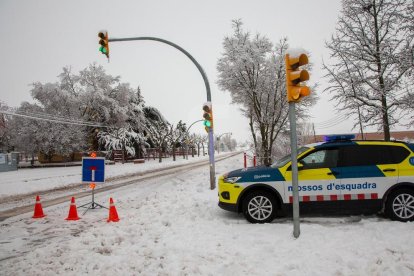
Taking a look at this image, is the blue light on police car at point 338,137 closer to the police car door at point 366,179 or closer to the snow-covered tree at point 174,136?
the police car door at point 366,179

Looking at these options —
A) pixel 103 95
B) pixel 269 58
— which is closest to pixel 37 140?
pixel 103 95

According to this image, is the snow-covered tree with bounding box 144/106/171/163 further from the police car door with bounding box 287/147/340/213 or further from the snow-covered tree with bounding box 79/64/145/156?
the police car door with bounding box 287/147/340/213

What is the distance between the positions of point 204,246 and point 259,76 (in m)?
14.3

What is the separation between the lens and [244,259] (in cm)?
439

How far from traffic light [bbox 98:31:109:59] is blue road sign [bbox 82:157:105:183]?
15.6ft

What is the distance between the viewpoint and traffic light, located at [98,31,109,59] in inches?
421

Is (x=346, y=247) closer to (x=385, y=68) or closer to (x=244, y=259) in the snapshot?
(x=244, y=259)

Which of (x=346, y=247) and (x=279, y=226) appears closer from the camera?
(x=346, y=247)

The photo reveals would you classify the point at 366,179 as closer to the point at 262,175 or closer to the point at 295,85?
the point at 262,175

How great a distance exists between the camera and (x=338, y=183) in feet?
20.1

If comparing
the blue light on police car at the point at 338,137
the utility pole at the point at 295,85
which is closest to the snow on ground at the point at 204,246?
the utility pole at the point at 295,85

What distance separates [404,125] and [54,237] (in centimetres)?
1475

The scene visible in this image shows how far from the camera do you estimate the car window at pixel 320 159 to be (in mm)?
6223

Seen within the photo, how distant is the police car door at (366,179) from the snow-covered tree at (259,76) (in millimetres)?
10606
